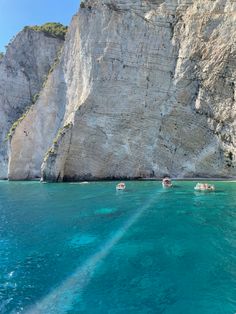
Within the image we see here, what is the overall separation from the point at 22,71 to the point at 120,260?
63.4 m

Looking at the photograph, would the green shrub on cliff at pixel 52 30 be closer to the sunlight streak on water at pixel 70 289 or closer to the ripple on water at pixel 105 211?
the ripple on water at pixel 105 211

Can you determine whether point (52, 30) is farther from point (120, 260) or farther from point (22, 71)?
point (120, 260)

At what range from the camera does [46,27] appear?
70.9 m

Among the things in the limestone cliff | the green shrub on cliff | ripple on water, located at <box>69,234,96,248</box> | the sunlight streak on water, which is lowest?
the sunlight streak on water

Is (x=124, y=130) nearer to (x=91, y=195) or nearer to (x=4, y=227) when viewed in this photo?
(x=91, y=195)

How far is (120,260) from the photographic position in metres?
12.0

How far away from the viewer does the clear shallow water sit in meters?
8.75

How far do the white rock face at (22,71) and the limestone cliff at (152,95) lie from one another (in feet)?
62.3

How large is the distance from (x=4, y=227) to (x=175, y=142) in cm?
3026

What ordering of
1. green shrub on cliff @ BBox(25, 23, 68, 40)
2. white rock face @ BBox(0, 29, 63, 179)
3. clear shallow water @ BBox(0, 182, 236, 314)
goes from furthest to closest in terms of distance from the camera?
green shrub on cliff @ BBox(25, 23, 68, 40), white rock face @ BBox(0, 29, 63, 179), clear shallow water @ BBox(0, 182, 236, 314)

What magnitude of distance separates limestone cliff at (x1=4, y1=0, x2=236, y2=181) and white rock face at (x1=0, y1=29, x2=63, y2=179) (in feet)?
62.3

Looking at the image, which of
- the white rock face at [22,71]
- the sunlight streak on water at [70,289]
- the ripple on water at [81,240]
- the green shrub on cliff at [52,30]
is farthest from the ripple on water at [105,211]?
the green shrub on cliff at [52,30]

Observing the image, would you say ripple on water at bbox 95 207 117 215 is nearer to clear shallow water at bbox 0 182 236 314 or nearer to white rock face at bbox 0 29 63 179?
clear shallow water at bbox 0 182 236 314

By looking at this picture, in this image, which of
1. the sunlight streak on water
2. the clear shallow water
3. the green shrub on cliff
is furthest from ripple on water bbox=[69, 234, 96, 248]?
the green shrub on cliff
